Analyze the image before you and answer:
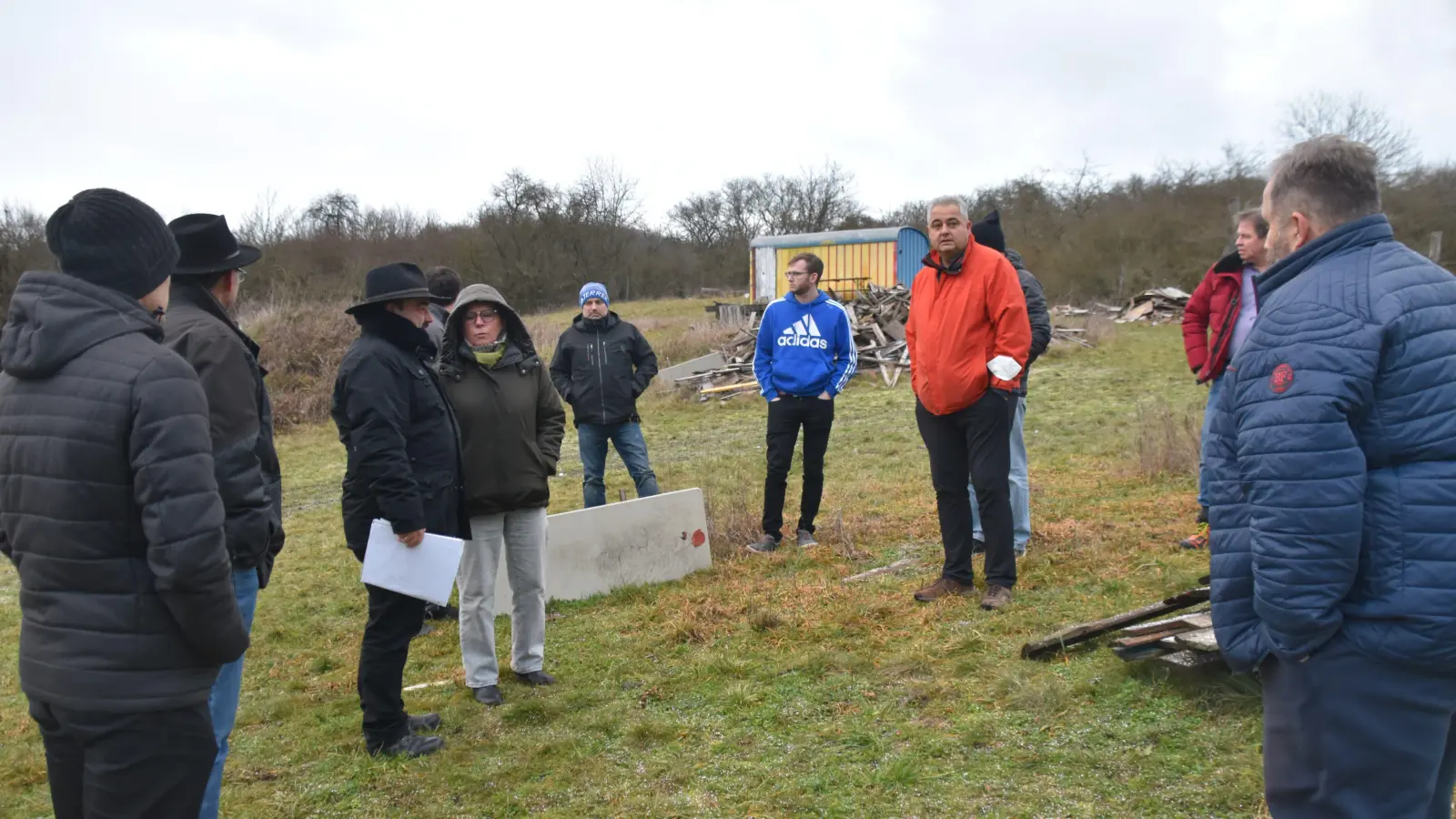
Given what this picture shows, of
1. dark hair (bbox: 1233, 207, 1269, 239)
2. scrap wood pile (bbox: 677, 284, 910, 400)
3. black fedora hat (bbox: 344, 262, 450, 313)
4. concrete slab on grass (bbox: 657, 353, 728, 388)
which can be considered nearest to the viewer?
black fedora hat (bbox: 344, 262, 450, 313)

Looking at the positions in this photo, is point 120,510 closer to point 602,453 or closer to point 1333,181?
point 1333,181

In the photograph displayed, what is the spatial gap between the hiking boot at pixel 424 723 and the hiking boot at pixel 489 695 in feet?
1.00

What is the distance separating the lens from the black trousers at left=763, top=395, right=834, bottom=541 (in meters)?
7.03

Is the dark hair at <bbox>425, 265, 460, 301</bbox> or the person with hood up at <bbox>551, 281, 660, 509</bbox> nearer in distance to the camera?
the dark hair at <bbox>425, 265, 460, 301</bbox>

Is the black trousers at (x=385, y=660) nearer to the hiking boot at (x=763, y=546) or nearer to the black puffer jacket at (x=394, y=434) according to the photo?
the black puffer jacket at (x=394, y=434)

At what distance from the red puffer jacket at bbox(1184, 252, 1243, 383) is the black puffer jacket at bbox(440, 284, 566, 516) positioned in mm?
4019

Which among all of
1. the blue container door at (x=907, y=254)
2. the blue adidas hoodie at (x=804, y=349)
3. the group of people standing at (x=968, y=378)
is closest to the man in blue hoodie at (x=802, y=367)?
the blue adidas hoodie at (x=804, y=349)

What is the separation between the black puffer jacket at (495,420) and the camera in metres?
4.67

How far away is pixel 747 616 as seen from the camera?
18.4 ft

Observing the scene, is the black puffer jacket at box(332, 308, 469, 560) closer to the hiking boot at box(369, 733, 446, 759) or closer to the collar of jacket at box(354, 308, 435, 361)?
the collar of jacket at box(354, 308, 435, 361)

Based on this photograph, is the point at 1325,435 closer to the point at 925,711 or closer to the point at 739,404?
the point at 925,711

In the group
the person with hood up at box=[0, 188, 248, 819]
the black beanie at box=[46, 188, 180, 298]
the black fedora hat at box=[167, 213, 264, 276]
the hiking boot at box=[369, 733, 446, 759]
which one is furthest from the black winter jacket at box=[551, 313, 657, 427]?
the person with hood up at box=[0, 188, 248, 819]

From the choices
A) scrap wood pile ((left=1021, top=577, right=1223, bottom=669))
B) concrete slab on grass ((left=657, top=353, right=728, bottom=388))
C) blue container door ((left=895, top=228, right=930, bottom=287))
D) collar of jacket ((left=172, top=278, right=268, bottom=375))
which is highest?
blue container door ((left=895, top=228, right=930, bottom=287))

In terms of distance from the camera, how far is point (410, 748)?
13.7ft
